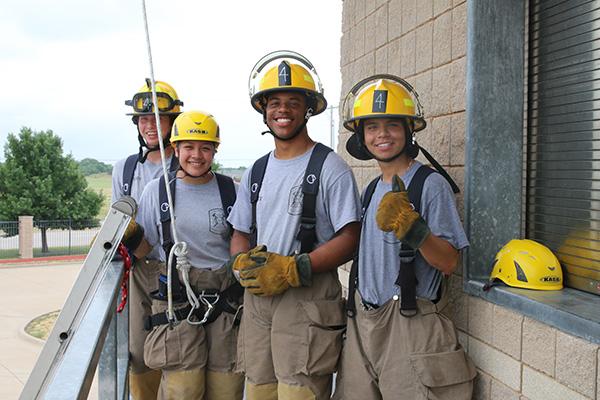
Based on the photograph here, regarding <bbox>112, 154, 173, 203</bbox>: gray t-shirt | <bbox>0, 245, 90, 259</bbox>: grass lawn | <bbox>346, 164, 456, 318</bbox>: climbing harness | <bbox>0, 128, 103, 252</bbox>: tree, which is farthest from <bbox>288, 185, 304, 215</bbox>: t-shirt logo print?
<bbox>0, 128, 103, 252</bbox>: tree

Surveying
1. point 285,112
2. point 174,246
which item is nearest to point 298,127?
point 285,112

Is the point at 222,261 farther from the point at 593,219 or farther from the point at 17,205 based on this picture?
the point at 17,205

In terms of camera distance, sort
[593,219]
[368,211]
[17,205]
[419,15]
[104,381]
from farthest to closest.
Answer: [17,205]
[419,15]
[104,381]
[368,211]
[593,219]

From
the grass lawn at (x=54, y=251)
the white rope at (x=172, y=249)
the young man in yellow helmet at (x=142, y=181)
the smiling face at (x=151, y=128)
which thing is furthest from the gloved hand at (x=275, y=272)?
the grass lawn at (x=54, y=251)

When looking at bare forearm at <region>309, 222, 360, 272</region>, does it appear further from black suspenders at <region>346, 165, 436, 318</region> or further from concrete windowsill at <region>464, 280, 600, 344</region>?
concrete windowsill at <region>464, 280, 600, 344</region>

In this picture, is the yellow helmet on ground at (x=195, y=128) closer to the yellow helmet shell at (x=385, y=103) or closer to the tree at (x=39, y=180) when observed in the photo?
the yellow helmet shell at (x=385, y=103)

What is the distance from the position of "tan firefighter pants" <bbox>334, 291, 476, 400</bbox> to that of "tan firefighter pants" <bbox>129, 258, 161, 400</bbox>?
5.70 ft

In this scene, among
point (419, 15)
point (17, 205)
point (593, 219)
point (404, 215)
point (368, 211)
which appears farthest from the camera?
point (17, 205)

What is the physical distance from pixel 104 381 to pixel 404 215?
1979mm

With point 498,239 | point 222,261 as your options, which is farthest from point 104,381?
point 498,239

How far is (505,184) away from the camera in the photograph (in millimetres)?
3129

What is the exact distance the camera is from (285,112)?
124 inches

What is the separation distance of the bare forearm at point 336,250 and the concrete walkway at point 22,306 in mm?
4169

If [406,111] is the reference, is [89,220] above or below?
below
